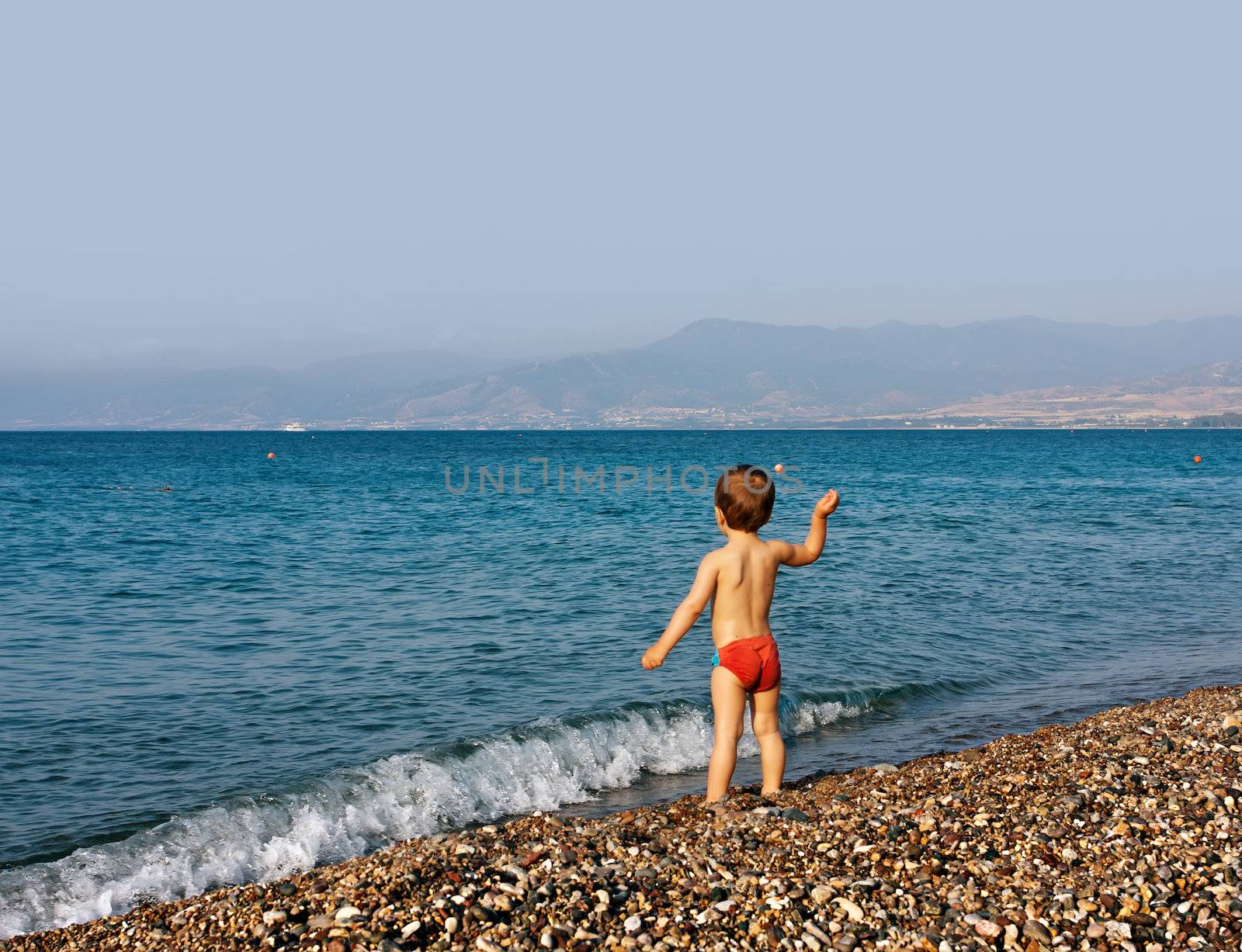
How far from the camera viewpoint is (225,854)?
327 inches

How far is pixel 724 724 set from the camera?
7559 mm

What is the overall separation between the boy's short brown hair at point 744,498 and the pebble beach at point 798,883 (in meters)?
2.05

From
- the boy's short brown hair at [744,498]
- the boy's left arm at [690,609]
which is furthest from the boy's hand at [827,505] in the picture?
the boy's left arm at [690,609]

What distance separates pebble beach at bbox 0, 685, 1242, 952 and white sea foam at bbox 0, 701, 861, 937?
1314 mm

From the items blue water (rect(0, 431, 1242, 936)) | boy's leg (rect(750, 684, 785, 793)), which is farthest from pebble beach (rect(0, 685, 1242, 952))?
blue water (rect(0, 431, 1242, 936))

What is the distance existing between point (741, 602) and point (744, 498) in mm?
760

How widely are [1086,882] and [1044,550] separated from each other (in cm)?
2208

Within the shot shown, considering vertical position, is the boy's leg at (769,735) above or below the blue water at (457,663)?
above

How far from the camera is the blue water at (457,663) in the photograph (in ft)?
29.8

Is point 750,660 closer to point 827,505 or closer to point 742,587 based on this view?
point 742,587

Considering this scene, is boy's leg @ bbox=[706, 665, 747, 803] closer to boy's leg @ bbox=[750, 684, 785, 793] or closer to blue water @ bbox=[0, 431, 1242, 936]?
boy's leg @ bbox=[750, 684, 785, 793]

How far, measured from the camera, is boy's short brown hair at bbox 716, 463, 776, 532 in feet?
23.8

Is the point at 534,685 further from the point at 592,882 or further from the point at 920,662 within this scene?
the point at 592,882

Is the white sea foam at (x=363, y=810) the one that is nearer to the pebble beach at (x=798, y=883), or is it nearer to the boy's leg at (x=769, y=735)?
the pebble beach at (x=798, y=883)
